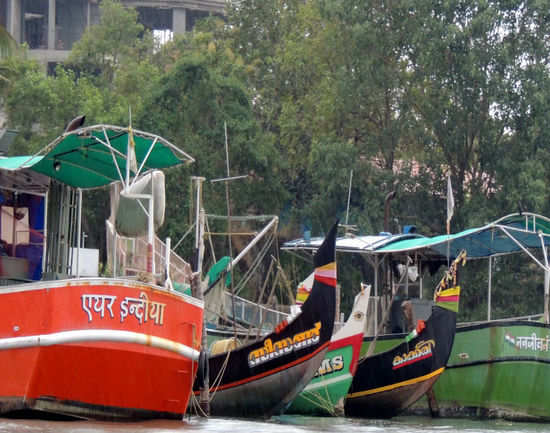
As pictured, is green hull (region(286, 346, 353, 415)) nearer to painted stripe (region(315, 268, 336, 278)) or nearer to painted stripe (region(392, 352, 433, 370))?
painted stripe (region(392, 352, 433, 370))

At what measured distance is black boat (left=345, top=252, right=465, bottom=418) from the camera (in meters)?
17.3

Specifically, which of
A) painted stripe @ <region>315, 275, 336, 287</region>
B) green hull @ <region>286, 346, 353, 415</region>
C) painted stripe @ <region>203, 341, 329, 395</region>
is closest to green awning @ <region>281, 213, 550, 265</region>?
green hull @ <region>286, 346, 353, 415</region>

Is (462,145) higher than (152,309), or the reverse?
Answer: (462,145)

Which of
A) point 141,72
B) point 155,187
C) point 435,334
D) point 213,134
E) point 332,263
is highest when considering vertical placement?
point 141,72

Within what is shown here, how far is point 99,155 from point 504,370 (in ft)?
26.4

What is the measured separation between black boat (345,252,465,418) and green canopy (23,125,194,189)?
18.2ft

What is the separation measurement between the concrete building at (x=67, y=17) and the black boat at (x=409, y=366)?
3234cm

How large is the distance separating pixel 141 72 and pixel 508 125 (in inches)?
462

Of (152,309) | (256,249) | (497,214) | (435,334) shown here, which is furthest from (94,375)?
(256,249)

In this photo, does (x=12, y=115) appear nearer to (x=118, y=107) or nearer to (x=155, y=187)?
(x=118, y=107)

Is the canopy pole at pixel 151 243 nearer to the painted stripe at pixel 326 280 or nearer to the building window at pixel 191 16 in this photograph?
the painted stripe at pixel 326 280

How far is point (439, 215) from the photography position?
3116cm

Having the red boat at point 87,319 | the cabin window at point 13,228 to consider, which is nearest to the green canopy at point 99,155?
the red boat at point 87,319

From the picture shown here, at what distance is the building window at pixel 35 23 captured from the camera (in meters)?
50.8
